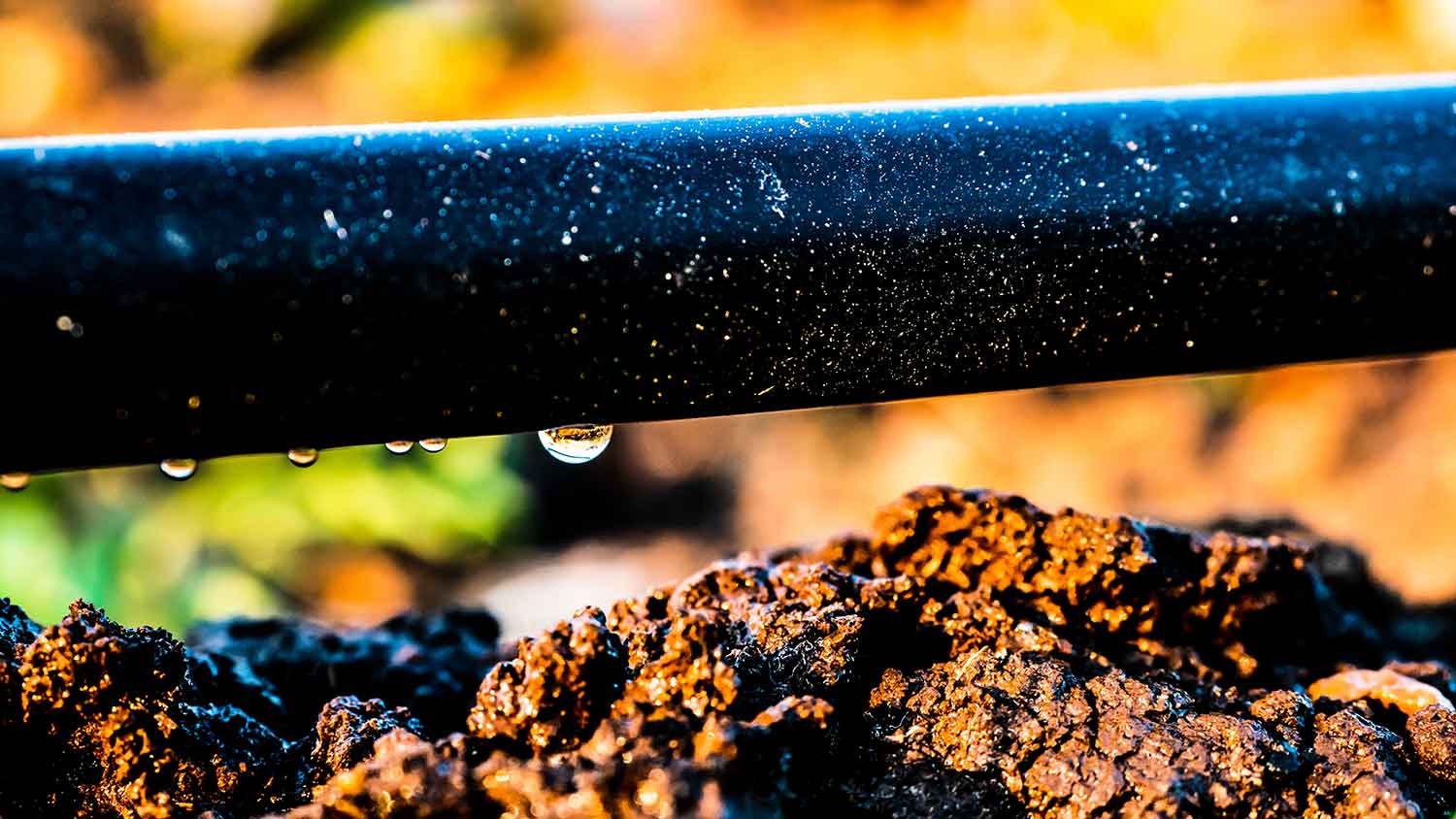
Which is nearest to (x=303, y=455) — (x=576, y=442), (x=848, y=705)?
(x=576, y=442)

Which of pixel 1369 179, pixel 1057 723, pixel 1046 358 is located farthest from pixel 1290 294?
pixel 1057 723

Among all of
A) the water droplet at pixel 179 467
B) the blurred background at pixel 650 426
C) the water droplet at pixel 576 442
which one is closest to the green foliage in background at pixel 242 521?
the blurred background at pixel 650 426

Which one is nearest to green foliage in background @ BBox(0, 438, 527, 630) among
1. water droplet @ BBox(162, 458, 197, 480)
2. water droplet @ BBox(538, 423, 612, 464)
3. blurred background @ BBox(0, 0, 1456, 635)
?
blurred background @ BBox(0, 0, 1456, 635)

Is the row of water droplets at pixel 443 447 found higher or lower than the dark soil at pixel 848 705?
higher

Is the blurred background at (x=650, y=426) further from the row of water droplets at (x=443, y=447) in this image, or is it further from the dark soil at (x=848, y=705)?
the row of water droplets at (x=443, y=447)

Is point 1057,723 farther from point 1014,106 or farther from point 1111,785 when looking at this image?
point 1014,106

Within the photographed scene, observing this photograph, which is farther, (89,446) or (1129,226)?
(1129,226)
